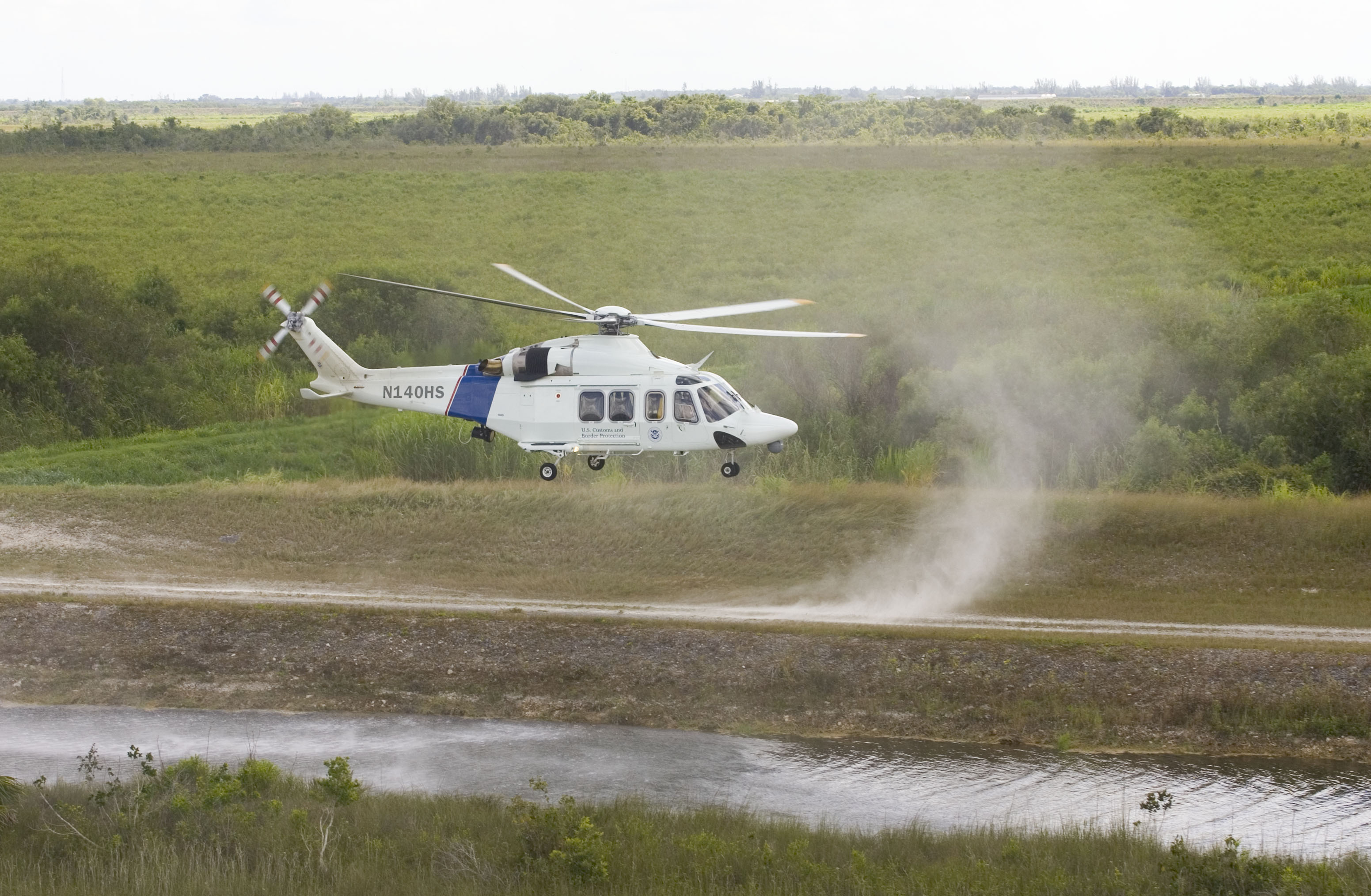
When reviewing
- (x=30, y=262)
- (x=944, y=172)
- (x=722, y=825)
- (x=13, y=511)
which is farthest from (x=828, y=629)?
(x=944, y=172)

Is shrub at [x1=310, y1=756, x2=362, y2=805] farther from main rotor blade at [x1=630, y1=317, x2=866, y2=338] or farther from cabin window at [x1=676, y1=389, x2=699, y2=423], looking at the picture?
main rotor blade at [x1=630, y1=317, x2=866, y2=338]

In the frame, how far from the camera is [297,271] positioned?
7138 centimetres

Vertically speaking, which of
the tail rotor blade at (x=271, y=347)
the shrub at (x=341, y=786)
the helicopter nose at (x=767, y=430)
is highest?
the tail rotor blade at (x=271, y=347)

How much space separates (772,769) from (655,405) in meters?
8.26

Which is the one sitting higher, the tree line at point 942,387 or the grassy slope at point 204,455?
the tree line at point 942,387

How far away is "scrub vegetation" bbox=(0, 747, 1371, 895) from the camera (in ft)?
59.3

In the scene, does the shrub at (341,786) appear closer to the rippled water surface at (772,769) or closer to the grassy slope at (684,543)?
the rippled water surface at (772,769)

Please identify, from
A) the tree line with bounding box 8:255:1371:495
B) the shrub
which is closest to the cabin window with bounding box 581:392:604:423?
the shrub

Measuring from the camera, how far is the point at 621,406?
2452 cm

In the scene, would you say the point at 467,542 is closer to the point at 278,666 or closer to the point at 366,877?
the point at 278,666

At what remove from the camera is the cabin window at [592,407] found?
2461 cm

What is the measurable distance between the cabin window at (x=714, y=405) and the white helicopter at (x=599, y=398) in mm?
15

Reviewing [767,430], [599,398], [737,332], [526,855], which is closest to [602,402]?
[599,398]

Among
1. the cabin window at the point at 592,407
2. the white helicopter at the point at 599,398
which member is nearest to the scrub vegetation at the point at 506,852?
the white helicopter at the point at 599,398
